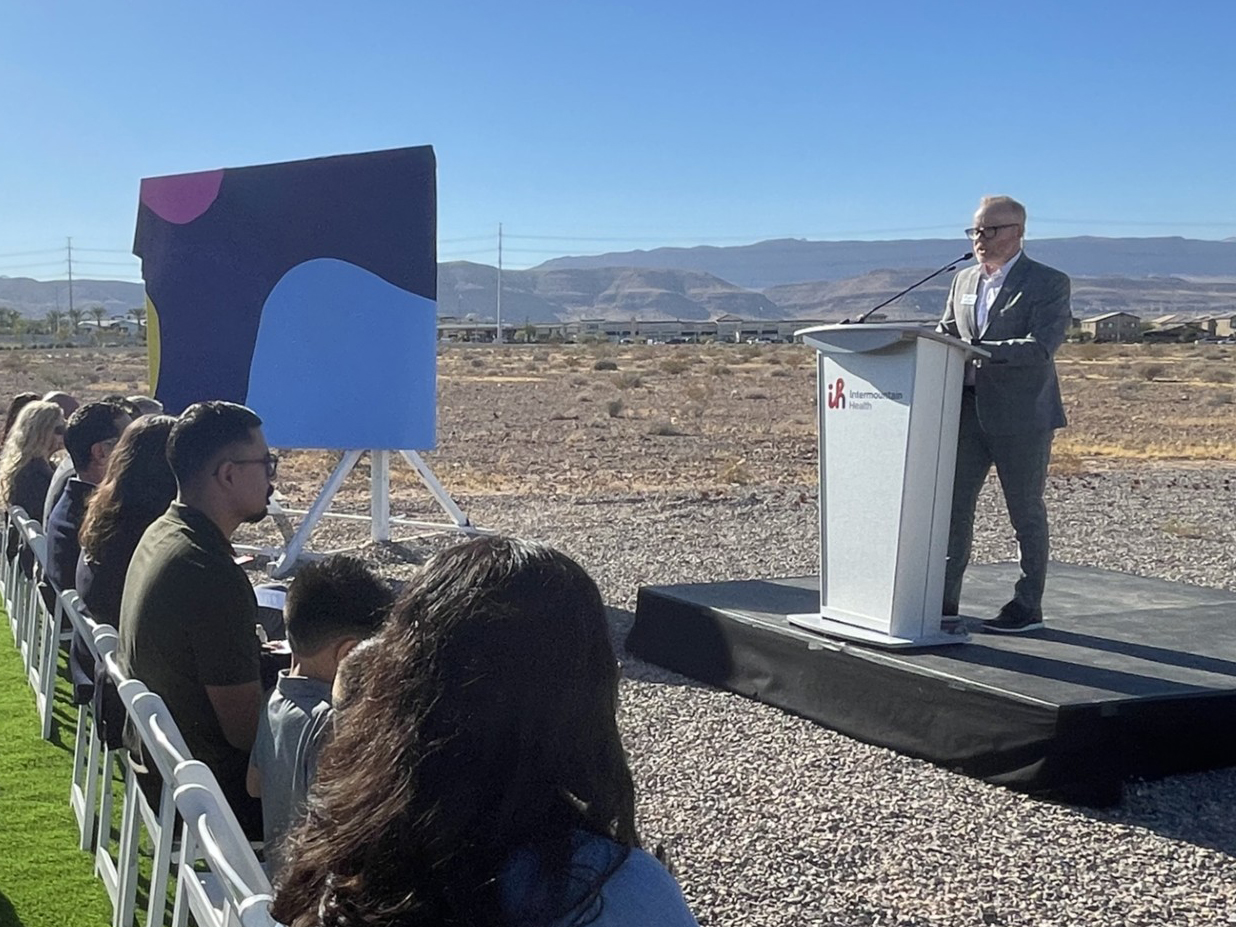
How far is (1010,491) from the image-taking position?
17.1 feet

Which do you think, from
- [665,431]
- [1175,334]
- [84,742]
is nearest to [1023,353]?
[84,742]

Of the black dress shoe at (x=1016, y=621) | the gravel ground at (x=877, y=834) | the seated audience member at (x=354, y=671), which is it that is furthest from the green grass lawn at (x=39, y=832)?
the black dress shoe at (x=1016, y=621)

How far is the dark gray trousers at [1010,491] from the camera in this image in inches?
200

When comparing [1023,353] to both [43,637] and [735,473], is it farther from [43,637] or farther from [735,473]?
[735,473]

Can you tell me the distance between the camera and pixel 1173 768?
443 cm

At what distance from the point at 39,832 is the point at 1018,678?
3.32 m

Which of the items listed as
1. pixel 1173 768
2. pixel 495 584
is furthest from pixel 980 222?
pixel 495 584

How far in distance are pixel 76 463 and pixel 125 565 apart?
1123 millimetres

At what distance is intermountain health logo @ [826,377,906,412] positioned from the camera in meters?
5.00

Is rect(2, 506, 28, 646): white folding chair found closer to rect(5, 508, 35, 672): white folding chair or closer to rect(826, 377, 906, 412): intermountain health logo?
rect(5, 508, 35, 672): white folding chair

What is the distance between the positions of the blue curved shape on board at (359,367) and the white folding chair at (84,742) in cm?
414

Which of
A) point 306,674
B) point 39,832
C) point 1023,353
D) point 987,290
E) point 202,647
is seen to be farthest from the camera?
point 987,290

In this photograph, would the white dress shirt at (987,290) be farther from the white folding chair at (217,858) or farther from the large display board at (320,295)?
the large display board at (320,295)

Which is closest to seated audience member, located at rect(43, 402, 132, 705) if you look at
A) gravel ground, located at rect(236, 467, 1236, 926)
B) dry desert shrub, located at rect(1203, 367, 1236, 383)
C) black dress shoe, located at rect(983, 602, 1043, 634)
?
gravel ground, located at rect(236, 467, 1236, 926)
